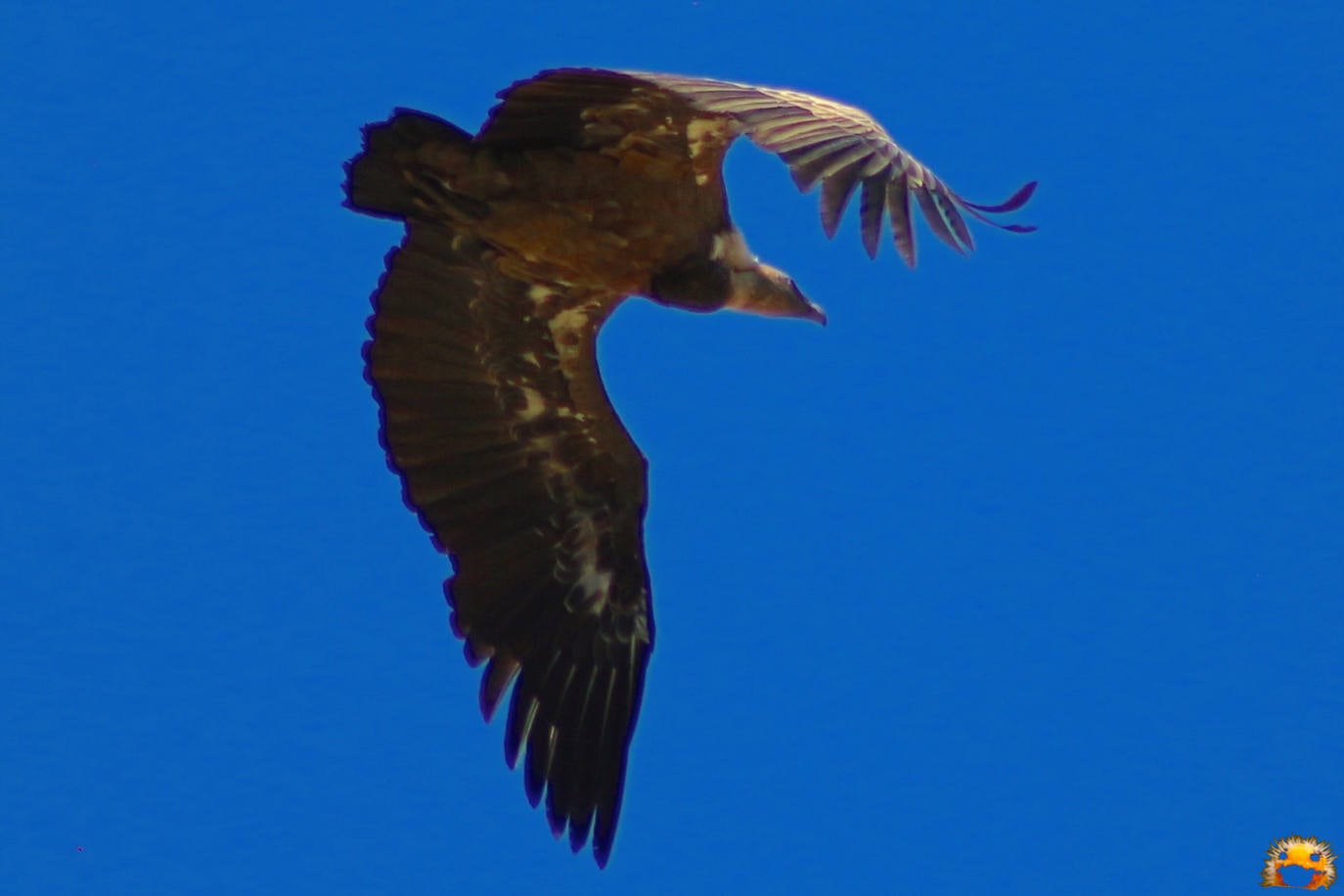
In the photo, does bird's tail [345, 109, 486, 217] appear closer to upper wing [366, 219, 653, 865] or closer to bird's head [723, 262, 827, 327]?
upper wing [366, 219, 653, 865]

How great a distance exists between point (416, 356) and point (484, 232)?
70 cm

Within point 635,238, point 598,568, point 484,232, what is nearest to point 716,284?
point 635,238

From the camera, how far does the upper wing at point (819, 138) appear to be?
685 centimetres

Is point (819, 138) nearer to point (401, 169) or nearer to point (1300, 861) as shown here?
point (401, 169)

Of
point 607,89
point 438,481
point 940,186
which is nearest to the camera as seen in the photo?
point 940,186

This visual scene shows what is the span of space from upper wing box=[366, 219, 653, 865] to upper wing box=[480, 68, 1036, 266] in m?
1.21

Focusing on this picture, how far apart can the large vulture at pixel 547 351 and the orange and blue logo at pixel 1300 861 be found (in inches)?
142

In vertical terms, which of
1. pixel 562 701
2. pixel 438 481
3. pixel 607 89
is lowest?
pixel 562 701

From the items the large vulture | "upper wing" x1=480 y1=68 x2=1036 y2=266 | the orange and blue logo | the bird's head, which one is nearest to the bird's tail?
the large vulture

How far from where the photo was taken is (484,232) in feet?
29.6

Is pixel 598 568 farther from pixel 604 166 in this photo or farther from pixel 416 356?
pixel 604 166

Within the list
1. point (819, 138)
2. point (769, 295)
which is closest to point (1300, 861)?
point (769, 295)

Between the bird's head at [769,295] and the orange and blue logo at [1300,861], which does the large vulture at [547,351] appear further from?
the orange and blue logo at [1300,861]

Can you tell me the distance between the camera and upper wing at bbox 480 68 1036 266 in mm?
6848
